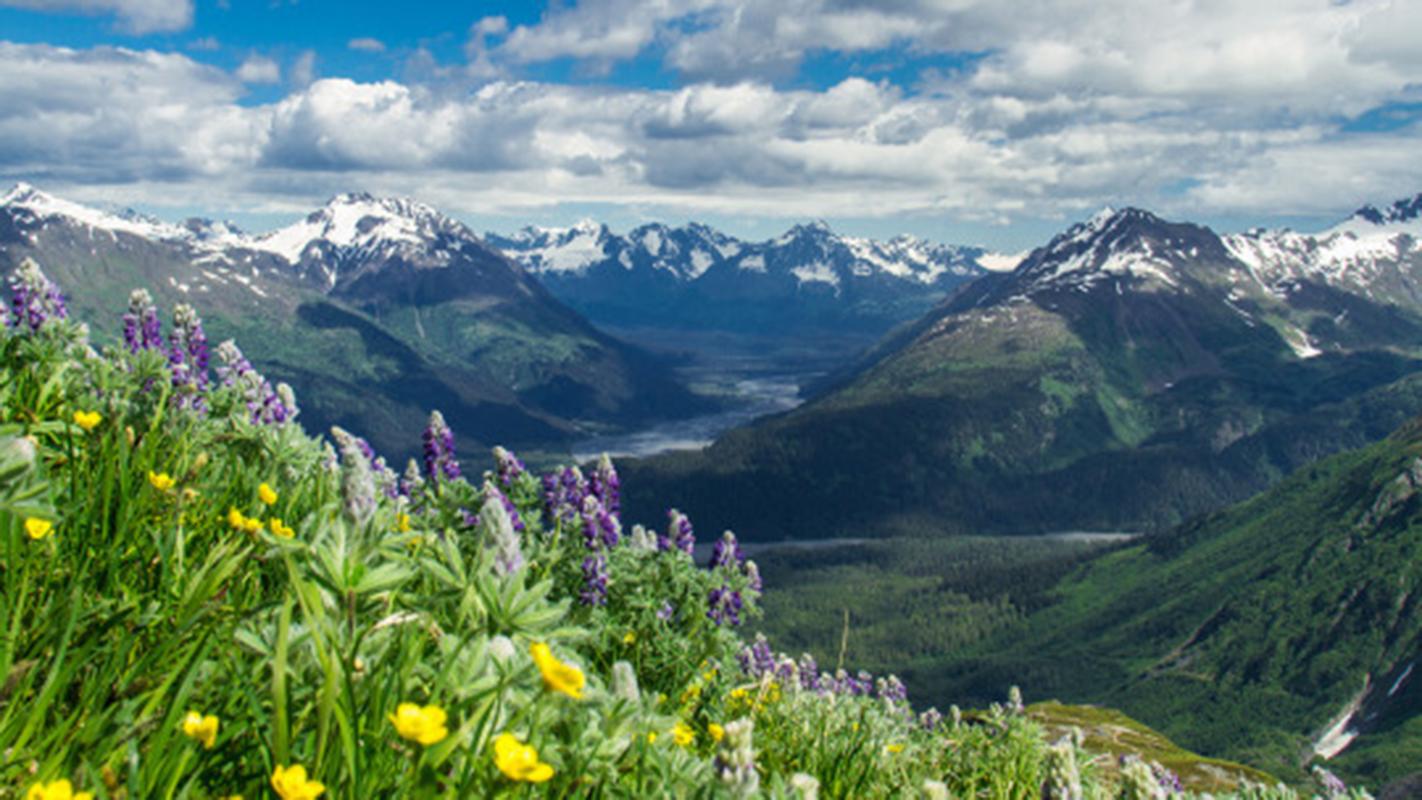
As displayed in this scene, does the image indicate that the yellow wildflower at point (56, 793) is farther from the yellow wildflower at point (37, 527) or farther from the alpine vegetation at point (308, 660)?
the yellow wildflower at point (37, 527)

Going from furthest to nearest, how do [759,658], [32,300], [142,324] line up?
[759,658] < [142,324] < [32,300]

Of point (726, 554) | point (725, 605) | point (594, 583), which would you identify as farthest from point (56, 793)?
point (726, 554)

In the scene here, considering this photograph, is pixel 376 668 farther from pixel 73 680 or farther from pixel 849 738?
pixel 849 738

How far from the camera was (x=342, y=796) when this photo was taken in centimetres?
244

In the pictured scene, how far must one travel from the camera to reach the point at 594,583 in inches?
275

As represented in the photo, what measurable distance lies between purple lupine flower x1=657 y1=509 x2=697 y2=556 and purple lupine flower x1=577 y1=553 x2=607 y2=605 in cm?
93

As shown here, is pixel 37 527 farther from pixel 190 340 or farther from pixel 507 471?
pixel 190 340

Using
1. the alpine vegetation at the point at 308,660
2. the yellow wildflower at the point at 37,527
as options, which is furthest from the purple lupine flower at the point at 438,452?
the yellow wildflower at the point at 37,527

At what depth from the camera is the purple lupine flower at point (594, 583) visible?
6957 millimetres

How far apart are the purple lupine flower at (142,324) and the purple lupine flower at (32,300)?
609 mm

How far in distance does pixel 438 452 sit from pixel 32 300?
Answer: 4.32m

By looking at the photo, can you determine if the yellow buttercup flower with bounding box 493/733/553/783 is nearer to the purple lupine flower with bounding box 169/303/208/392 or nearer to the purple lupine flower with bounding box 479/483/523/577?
the purple lupine flower with bounding box 479/483/523/577

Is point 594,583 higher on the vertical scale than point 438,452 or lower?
lower

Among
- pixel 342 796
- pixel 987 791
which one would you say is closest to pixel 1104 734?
pixel 987 791
